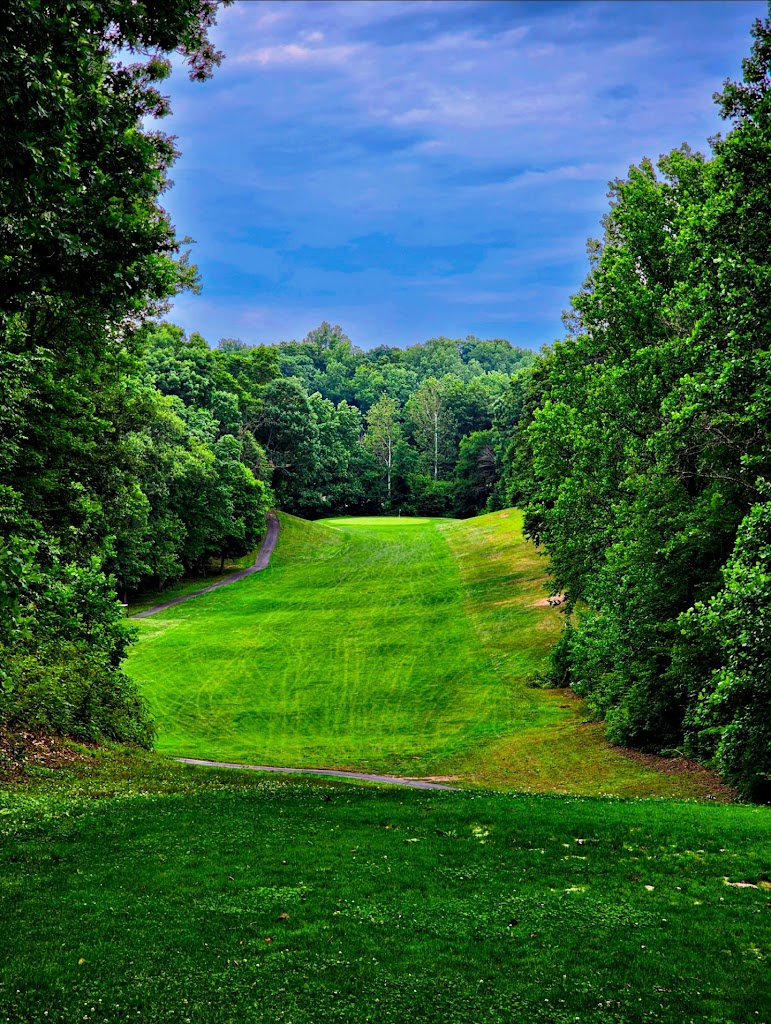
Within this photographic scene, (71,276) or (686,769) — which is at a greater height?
(71,276)

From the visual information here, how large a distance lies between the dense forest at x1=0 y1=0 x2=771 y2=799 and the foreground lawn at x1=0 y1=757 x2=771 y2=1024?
10.9 feet

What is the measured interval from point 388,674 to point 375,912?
3410 cm

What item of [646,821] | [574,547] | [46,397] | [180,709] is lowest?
[180,709]

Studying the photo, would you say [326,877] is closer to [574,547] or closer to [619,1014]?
[619,1014]

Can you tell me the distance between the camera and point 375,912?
436 inches

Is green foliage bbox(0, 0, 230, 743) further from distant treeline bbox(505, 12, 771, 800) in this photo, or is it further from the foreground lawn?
distant treeline bbox(505, 12, 771, 800)

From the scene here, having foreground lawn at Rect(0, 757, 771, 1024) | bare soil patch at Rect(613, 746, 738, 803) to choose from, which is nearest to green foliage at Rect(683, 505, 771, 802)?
foreground lawn at Rect(0, 757, 771, 1024)

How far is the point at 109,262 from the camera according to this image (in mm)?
12047

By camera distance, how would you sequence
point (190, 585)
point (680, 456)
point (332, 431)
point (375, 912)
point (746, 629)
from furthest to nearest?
point (332, 431) < point (190, 585) < point (680, 456) < point (746, 629) < point (375, 912)

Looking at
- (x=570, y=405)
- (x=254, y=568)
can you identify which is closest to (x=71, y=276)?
(x=570, y=405)

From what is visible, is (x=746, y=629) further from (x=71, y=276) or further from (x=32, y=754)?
(x=32, y=754)

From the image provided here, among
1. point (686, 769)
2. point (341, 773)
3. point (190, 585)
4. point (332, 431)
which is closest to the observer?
point (686, 769)

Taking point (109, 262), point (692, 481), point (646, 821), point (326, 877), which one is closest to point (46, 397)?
point (109, 262)

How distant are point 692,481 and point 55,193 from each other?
22763 mm
